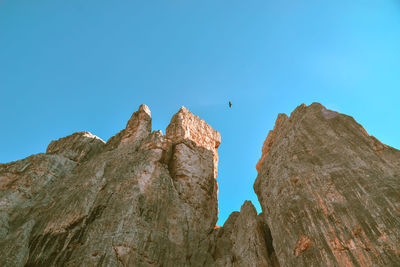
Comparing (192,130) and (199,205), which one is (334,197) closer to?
(199,205)

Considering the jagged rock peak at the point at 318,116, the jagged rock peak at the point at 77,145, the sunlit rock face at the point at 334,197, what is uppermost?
the jagged rock peak at the point at 77,145

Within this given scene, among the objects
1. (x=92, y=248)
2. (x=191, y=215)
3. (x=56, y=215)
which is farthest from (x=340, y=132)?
(x=56, y=215)

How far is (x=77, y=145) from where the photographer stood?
3725 centimetres

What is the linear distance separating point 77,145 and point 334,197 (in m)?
35.3

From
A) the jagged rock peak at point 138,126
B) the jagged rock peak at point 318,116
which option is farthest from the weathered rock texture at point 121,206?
the jagged rock peak at point 318,116

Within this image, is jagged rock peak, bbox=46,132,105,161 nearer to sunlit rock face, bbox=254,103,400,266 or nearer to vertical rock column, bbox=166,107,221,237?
vertical rock column, bbox=166,107,221,237

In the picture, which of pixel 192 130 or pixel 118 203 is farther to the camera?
pixel 192 130

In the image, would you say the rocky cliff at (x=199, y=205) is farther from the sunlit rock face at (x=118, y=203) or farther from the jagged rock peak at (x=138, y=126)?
the jagged rock peak at (x=138, y=126)

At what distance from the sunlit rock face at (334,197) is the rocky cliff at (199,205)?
0.06 meters

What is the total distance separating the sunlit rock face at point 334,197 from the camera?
13.0m

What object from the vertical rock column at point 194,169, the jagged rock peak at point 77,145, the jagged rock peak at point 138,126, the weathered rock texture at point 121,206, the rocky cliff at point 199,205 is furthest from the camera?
the jagged rock peak at point 77,145

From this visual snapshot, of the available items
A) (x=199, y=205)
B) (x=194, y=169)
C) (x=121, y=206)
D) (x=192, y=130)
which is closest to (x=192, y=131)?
(x=192, y=130)

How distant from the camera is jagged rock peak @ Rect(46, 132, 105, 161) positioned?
35.5 m

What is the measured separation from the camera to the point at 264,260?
17906 mm
